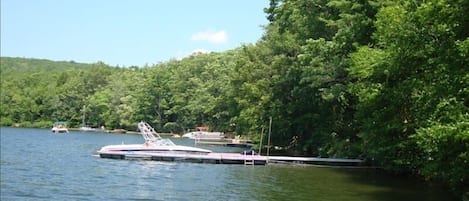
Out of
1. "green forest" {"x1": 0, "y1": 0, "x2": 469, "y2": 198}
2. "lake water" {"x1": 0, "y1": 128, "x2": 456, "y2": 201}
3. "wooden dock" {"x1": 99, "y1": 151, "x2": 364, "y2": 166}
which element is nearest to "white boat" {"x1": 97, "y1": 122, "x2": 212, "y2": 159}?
"wooden dock" {"x1": 99, "y1": 151, "x2": 364, "y2": 166}

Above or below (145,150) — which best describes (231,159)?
below

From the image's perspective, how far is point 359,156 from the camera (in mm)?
41500

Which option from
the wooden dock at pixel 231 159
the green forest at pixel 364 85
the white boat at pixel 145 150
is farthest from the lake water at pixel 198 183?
the white boat at pixel 145 150

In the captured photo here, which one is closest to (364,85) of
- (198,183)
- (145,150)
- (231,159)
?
(198,183)

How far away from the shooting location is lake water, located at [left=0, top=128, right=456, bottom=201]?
2548 cm

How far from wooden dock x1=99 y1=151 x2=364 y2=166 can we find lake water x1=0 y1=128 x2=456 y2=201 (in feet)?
5.02

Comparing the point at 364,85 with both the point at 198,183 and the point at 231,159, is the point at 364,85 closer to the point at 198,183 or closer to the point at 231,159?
the point at 198,183

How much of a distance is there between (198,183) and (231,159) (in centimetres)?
1230

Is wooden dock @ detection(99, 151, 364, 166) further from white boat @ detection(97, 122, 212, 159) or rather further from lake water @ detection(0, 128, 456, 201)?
lake water @ detection(0, 128, 456, 201)

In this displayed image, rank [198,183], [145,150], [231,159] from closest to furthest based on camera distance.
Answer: [198,183] → [231,159] → [145,150]

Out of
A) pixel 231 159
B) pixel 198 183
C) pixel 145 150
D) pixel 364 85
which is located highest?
pixel 364 85

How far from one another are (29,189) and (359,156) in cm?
2352

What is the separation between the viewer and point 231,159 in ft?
140

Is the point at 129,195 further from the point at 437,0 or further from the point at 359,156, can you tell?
the point at 359,156
